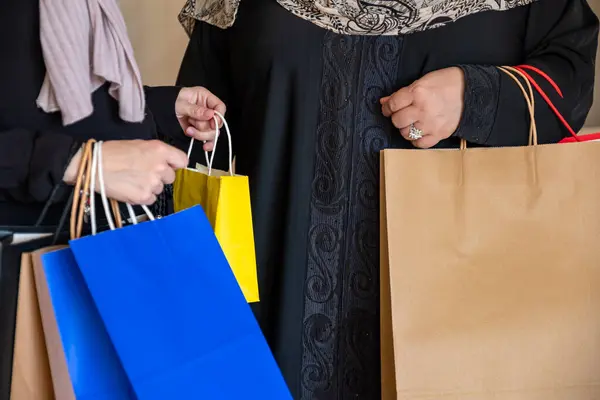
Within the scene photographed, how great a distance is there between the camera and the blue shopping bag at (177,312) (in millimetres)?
498

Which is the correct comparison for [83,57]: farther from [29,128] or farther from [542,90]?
[542,90]

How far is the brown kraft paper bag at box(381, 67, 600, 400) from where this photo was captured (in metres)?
0.67

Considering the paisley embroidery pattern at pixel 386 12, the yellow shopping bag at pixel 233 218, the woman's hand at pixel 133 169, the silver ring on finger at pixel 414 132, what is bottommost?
the yellow shopping bag at pixel 233 218

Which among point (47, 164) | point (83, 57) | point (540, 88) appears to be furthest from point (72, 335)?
point (540, 88)

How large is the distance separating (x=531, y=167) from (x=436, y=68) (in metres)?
0.18

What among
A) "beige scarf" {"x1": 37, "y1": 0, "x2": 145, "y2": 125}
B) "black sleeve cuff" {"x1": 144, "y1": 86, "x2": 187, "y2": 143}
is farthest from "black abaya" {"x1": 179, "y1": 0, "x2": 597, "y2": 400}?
"beige scarf" {"x1": 37, "y1": 0, "x2": 145, "y2": 125}

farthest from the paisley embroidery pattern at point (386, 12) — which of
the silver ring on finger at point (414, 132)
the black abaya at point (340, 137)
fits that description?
the silver ring on finger at point (414, 132)

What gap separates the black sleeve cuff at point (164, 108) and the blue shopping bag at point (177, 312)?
24 cm

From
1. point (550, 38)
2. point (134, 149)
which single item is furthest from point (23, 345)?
point (550, 38)

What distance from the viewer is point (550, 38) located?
0.74 meters

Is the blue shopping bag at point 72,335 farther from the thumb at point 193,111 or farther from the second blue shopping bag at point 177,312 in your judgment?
the thumb at point 193,111

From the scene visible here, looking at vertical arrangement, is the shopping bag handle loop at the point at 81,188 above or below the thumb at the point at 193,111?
below

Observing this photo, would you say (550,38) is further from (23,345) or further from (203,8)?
(23,345)

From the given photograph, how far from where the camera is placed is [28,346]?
1.68 ft
